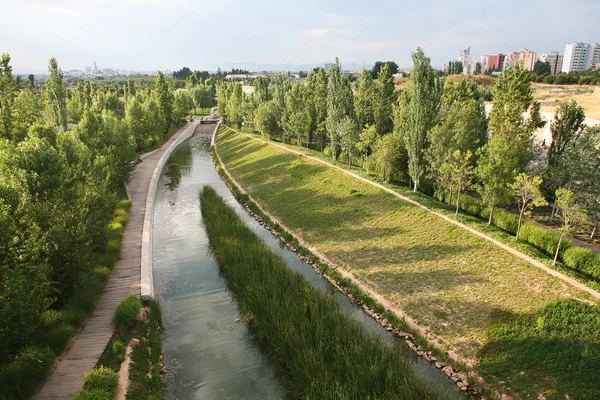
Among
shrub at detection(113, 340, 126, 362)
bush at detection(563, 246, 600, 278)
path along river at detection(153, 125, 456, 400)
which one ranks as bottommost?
path along river at detection(153, 125, 456, 400)

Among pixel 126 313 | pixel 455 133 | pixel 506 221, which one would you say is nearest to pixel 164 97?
pixel 455 133

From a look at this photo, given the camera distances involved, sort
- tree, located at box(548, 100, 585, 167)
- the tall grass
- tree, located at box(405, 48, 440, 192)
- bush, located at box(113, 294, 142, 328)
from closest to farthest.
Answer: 1. the tall grass
2. bush, located at box(113, 294, 142, 328)
3. tree, located at box(548, 100, 585, 167)
4. tree, located at box(405, 48, 440, 192)

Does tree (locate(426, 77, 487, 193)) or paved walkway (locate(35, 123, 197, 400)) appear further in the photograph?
tree (locate(426, 77, 487, 193))

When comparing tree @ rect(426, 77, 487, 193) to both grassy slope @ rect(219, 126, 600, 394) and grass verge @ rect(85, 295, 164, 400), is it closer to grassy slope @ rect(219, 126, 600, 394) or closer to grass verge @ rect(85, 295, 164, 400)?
grassy slope @ rect(219, 126, 600, 394)

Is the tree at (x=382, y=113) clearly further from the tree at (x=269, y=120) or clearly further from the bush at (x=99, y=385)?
the bush at (x=99, y=385)

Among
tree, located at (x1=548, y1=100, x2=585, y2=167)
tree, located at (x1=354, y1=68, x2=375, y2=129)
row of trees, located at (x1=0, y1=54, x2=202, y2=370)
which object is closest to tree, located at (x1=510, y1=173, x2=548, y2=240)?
tree, located at (x1=548, y1=100, x2=585, y2=167)

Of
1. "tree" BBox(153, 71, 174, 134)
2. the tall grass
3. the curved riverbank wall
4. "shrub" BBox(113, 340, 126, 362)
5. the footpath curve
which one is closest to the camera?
the tall grass

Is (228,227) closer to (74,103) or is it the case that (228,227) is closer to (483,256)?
(483,256)
